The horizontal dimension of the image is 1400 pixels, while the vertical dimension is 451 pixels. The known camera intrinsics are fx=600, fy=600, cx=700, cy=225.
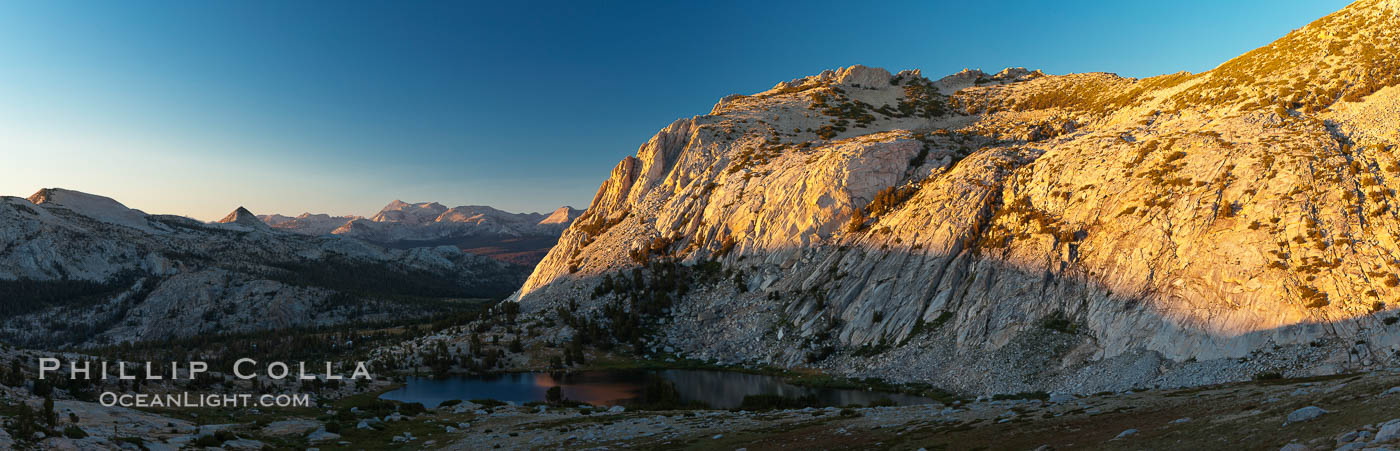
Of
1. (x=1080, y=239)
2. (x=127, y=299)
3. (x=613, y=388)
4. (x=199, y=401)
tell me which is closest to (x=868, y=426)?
(x=613, y=388)

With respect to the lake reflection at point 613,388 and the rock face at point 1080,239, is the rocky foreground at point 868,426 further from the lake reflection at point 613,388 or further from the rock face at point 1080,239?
the rock face at point 1080,239

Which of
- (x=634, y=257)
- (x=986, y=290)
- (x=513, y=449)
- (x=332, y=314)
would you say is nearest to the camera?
(x=513, y=449)

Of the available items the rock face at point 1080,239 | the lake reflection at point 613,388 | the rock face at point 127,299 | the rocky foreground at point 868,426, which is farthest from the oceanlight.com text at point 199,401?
the rock face at point 127,299

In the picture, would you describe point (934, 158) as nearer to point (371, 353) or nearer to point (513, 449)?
point (513, 449)

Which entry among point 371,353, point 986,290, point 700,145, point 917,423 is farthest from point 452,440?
point 700,145

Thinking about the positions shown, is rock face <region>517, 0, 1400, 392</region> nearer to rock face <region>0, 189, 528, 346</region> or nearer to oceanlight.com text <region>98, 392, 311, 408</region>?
oceanlight.com text <region>98, 392, 311, 408</region>

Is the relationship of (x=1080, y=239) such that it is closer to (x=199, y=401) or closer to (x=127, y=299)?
(x=199, y=401)

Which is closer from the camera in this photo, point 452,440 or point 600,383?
point 452,440

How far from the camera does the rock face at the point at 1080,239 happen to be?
162 ft

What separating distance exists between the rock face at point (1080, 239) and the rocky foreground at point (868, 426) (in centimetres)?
1895

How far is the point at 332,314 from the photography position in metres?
162

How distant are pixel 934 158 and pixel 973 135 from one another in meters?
22.3

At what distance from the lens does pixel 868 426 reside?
30906mm

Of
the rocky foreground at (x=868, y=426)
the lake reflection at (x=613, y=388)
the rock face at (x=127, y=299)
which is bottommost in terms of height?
the lake reflection at (x=613, y=388)
